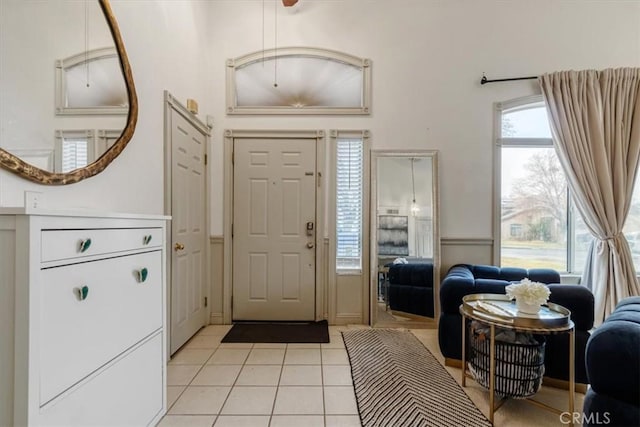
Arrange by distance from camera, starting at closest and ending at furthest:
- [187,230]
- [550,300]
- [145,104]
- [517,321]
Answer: [517,321] < [550,300] < [145,104] < [187,230]

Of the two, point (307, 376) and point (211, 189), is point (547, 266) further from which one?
point (211, 189)

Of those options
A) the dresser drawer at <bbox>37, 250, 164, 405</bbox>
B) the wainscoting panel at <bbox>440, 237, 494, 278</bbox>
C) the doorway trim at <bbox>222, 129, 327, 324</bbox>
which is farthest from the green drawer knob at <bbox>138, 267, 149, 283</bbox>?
the wainscoting panel at <bbox>440, 237, 494, 278</bbox>

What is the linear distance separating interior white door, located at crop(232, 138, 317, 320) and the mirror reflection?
1.49 m

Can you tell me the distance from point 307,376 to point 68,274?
5.48 ft

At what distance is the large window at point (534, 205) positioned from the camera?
10.5 ft

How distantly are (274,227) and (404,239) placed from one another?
1417mm

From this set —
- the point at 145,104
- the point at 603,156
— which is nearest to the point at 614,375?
the point at 603,156

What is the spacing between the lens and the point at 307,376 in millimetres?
2119

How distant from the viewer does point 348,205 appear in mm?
3203

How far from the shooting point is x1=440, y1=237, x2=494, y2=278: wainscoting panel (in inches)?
125

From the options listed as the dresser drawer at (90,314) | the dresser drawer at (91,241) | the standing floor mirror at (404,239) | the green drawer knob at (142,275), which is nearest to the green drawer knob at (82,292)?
the dresser drawer at (90,314)

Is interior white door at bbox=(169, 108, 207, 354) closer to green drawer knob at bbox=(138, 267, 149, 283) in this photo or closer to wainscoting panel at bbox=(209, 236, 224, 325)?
wainscoting panel at bbox=(209, 236, 224, 325)

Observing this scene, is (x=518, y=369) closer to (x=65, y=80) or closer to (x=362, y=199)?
(x=362, y=199)

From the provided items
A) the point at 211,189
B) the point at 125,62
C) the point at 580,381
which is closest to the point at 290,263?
the point at 211,189
